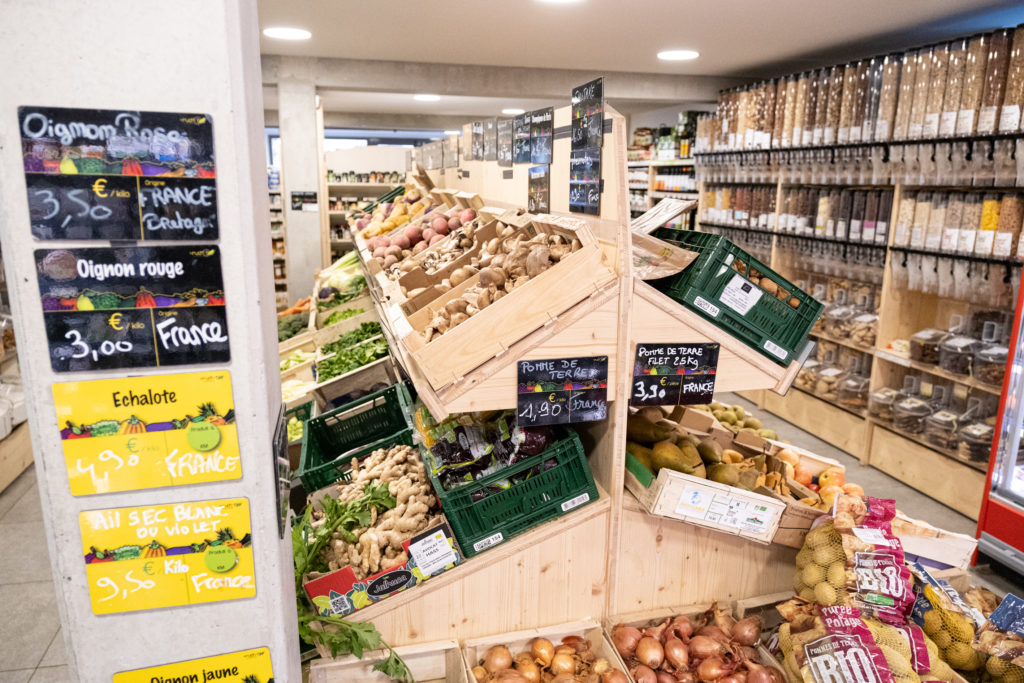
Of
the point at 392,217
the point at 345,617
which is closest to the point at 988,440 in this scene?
the point at 345,617

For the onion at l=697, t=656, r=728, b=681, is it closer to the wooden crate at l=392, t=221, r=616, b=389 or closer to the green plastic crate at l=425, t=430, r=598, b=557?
the green plastic crate at l=425, t=430, r=598, b=557

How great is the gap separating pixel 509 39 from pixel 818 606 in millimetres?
4842

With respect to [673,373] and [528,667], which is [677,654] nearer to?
[528,667]

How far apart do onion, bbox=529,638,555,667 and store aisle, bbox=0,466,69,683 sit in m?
1.95

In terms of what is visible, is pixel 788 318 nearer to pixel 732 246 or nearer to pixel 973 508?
pixel 732 246

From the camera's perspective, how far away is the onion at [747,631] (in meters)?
2.24

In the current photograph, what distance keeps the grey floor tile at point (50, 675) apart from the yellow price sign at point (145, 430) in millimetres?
2009

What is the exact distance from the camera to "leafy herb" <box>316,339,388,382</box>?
13.6 ft

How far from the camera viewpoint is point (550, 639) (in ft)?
7.64

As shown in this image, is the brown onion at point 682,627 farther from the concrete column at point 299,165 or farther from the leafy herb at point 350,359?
the concrete column at point 299,165

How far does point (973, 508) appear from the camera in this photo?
163 inches

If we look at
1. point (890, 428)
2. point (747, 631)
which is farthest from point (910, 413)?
point (747, 631)

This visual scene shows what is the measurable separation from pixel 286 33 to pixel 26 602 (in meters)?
4.27

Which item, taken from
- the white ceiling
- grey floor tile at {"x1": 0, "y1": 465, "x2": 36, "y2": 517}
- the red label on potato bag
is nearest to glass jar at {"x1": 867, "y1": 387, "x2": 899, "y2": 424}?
the white ceiling
